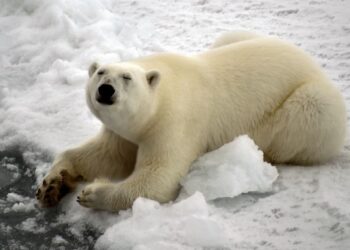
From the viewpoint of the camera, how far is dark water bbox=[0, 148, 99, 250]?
12.6 ft

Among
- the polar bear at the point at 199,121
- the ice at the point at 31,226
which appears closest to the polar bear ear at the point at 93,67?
the polar bear at the point at 199,121

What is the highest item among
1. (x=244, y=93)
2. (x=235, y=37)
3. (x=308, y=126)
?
(x=235, y=37)

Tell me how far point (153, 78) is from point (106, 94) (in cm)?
43

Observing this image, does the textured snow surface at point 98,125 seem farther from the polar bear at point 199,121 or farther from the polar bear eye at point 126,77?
the polar bear eye at point 126,77

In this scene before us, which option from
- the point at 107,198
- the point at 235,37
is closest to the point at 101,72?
the point at 107,198

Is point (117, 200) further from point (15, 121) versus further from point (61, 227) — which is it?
point (15, 121)

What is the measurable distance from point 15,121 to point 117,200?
1.79 meters

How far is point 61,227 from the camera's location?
159 inches

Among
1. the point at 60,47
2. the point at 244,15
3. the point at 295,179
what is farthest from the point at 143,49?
the point at 295,179

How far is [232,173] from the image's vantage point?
4.19 meters

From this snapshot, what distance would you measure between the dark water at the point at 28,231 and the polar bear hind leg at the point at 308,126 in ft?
5.44

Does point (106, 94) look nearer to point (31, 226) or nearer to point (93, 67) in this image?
point (93, 67)

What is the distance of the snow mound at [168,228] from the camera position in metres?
3.56

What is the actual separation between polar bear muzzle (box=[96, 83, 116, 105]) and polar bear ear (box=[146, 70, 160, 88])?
14.7 inches
